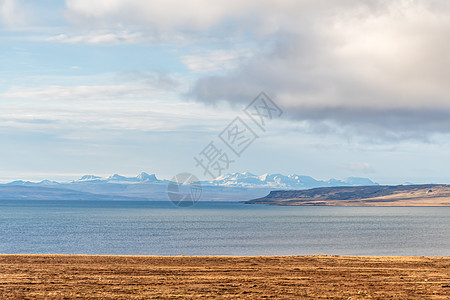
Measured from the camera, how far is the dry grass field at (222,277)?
2530cm

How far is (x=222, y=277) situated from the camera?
101ft

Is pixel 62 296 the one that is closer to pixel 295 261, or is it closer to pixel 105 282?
pixel 105 282

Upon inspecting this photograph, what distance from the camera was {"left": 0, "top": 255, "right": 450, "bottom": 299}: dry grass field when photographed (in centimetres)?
2530

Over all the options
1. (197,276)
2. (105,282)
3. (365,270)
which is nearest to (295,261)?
(365,270)

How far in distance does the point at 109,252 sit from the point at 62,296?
116 ft

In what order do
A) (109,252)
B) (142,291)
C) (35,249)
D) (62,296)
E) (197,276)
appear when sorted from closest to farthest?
(62,296)
(142,291)
(197,276)
(109,252)
(35,249)

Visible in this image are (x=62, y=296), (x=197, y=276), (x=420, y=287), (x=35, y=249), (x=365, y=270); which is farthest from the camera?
(x=35, y=249)

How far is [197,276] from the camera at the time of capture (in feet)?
103

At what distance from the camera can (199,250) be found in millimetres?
61406

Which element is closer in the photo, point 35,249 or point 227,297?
point 227,297

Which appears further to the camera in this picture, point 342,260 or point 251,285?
point 342,260

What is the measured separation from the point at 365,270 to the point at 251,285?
10.5m

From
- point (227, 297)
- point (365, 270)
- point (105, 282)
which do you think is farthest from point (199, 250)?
point (227, 297)

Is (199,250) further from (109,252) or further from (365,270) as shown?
(365,270)
